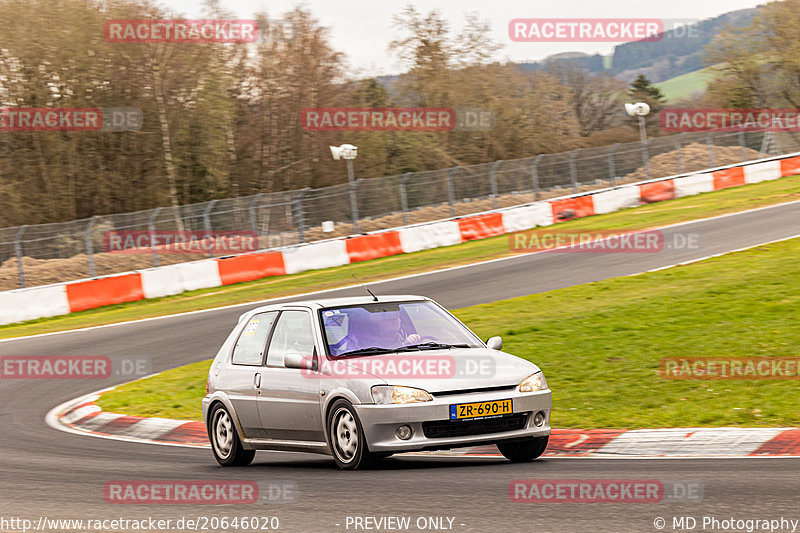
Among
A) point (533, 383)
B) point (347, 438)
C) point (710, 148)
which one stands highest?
point (710, 148)

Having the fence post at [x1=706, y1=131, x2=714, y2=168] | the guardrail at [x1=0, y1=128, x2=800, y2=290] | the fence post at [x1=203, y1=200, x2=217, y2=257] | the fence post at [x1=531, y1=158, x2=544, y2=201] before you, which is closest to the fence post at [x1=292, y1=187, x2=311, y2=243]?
the guardrail at [x1=0, y1=128, x2=800, y2=290]

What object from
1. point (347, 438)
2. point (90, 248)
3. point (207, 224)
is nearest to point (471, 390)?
point (347, 438)

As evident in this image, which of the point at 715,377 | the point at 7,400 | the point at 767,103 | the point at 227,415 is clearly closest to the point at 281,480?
the point at 227,415

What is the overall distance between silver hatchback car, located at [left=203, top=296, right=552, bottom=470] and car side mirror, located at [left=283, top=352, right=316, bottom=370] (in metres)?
0.01

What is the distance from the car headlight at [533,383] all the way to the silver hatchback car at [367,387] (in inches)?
0.5

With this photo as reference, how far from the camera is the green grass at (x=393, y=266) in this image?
2348 cm

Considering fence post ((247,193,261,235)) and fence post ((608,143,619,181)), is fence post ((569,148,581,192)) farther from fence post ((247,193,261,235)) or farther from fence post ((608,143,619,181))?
fence post ((247,193,261,235))

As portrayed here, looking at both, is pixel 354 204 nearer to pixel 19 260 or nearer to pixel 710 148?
pixel 19 260

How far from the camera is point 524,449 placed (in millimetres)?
8242

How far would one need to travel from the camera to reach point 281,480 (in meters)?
7.89

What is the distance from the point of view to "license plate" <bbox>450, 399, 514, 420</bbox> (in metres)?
7.72

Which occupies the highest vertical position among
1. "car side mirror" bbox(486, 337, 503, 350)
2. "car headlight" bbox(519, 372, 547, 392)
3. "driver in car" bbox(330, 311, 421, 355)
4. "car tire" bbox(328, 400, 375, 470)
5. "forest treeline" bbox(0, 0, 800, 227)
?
"forest treeline" bbox(0, 0, 800, 227)

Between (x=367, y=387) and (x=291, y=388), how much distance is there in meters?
1.09

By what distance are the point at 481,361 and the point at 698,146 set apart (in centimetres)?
3163
